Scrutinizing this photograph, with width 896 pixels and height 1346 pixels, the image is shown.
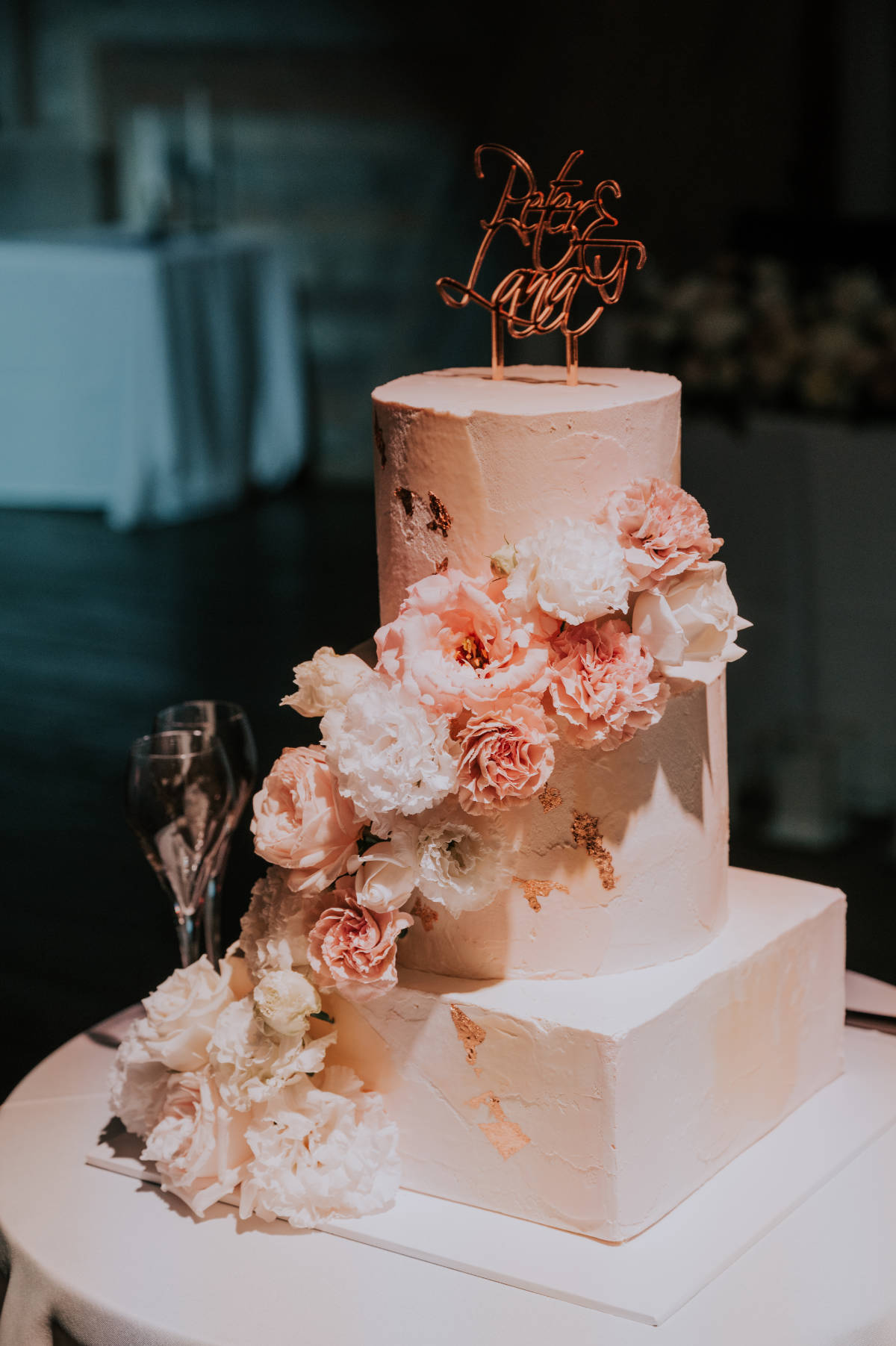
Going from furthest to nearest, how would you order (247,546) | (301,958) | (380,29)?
(380,29), (247,546), (301,958)

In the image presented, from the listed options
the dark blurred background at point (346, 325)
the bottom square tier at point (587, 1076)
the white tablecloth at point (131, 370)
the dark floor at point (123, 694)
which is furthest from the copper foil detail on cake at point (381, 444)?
the white tablecloth at point (131, 370)

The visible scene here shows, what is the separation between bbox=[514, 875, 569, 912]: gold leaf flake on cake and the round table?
0.32 m

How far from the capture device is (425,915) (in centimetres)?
147

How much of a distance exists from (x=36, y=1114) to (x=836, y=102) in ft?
20.9

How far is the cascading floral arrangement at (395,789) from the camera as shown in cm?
132

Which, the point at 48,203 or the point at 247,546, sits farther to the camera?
the point at 48,203

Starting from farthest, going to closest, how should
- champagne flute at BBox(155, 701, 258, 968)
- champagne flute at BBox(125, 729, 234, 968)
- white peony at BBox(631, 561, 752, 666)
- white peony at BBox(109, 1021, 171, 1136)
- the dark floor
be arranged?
the dark floor
champagne flute at BBox(155, 701, 258, 968)
champagne flute at BBox(125, 729, 234, 968)
white peony at BBox(109, 1021, 171, 1136)
white peony at BBox(631, 561, 752, 666)

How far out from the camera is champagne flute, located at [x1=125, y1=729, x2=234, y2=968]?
1665 millimetres

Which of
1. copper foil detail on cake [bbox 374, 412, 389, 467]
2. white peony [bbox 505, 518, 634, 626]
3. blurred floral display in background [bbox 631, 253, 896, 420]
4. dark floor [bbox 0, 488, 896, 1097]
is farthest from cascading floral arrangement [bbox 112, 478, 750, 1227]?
blurred floral display in background [bbox 631, 253, 896, 420]

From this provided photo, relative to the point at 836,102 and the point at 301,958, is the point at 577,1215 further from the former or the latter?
the point at 836,102

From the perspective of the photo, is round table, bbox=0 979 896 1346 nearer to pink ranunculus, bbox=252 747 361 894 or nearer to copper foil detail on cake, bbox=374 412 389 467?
pink ranunculus, bbox=252 747 361 894

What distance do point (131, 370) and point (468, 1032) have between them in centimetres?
560

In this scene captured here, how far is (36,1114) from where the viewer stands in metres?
1.62

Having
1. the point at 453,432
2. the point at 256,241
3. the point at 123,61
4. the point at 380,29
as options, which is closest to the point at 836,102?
the point at 380,29
